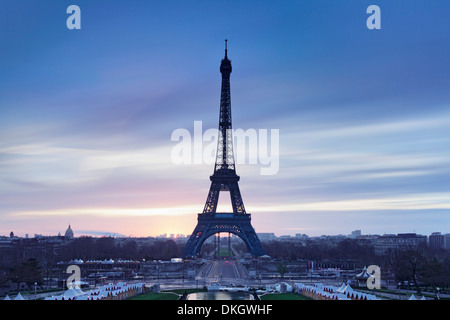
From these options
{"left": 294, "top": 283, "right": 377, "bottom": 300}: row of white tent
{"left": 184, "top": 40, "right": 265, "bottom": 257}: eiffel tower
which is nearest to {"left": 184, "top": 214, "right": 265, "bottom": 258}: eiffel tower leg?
{"left": 184, "top": 40, "right": 265, "bottom": 257}: eiffel tower

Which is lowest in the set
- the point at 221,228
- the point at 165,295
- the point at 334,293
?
the point at 165,295

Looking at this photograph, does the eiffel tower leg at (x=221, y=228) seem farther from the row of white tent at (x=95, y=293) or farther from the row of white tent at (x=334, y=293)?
the row of white tent at (x=334, y=293)

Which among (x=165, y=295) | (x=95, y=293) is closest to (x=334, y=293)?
(x=165, y=295)

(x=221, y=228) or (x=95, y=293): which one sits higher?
(x=221, y=228)

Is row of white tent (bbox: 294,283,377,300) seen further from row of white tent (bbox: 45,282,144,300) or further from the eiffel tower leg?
the eiffel tower leg

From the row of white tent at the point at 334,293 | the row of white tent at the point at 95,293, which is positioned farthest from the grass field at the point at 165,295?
the row of white tent at the point at 334,293

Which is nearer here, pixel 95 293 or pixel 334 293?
pixel 334 293

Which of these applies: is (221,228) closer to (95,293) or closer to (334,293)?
(95,293)

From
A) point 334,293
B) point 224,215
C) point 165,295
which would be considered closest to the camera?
point 334,293

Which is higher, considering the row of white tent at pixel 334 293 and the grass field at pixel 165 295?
the row of white tent at pixel 334 293
